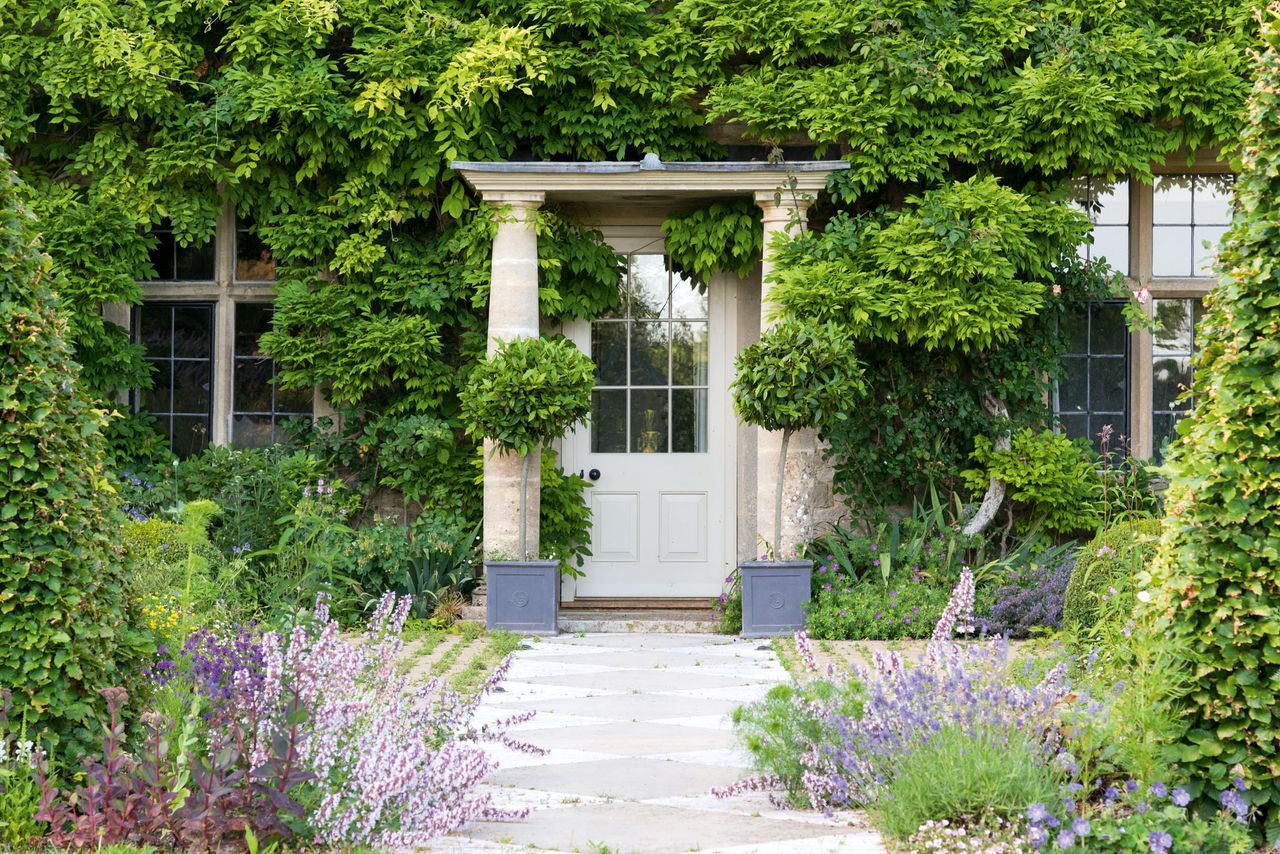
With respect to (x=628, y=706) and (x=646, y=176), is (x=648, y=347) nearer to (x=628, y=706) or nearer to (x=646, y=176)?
(x=646, y=176)

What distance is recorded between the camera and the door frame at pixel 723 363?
9.44 meters

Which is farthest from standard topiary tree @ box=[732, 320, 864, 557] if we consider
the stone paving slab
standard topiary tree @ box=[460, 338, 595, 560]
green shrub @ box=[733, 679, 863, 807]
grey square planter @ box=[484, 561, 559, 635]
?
green shrub @ box=[733, 679, 863, 807]

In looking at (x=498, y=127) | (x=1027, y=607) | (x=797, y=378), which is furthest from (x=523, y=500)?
(x=1027, y=607)

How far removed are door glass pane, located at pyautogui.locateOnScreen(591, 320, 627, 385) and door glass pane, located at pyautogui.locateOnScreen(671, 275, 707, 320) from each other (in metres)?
0.39

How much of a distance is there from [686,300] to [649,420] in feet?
2.88

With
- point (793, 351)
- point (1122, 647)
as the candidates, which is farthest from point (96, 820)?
point (793, 351)

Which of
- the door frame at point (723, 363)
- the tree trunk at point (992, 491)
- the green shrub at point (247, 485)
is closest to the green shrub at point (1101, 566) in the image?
the tree trunk at point (992, 491)

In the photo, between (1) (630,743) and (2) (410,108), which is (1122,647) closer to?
(1) (630,743)

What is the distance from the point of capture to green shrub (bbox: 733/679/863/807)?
4.42 metres

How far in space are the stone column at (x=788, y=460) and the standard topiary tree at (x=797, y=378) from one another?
0.46 m

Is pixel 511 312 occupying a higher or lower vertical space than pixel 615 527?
higher

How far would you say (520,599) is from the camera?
838cm

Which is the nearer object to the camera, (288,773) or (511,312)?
(288,773)

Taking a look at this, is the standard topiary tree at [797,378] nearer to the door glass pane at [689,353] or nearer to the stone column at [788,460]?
the stone column at [788,460]
